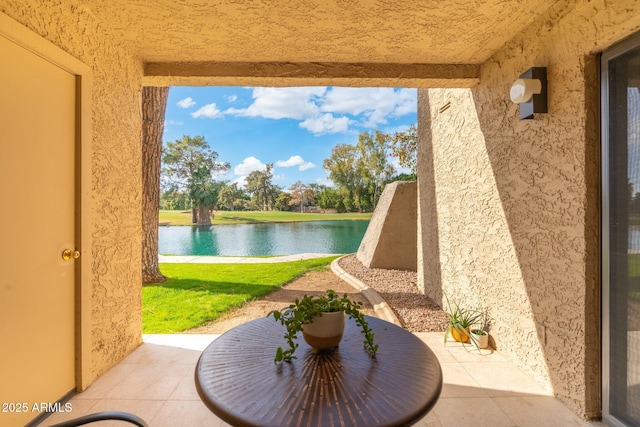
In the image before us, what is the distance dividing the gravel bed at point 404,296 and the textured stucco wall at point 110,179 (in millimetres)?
3039

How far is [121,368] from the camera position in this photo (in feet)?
8.67

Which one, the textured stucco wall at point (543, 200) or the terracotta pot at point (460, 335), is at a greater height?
the textured stucco wall at point (543, 200)

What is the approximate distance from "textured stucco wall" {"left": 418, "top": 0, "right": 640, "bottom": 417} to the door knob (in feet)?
11.4

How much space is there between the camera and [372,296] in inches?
189

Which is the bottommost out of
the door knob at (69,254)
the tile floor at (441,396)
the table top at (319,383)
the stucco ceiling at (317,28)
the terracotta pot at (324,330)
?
the tile floor at (441,396)

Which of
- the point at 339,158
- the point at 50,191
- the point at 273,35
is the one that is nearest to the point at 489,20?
the point at 273,35

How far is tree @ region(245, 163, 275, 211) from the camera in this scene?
25375mm

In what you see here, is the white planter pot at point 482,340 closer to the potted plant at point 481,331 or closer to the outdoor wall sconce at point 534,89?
the potted plant at point 481,331

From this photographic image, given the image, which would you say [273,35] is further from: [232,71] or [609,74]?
[609,74]

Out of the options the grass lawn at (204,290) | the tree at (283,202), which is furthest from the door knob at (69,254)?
the tree at (283,202)

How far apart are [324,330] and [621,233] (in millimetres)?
1860

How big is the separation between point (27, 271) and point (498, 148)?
370 centimetres

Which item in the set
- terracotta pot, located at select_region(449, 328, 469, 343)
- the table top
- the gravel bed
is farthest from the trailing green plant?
the table top

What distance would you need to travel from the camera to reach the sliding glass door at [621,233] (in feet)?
5.65
